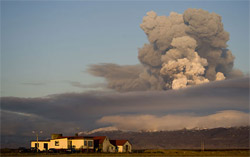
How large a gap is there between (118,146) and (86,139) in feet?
51.9

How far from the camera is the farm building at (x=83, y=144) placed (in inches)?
5600

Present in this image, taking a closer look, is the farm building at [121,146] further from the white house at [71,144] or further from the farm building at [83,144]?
the white house at [71,144]

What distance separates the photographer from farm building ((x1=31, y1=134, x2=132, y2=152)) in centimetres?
14225

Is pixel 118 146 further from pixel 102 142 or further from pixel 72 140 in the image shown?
pixel 72 140

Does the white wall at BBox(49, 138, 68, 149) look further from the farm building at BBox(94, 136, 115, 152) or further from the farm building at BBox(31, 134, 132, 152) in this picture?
the farm building at BBox(94, 136, 115, 152)

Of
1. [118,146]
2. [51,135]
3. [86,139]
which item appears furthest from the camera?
[51,135]

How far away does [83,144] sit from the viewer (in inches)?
5586

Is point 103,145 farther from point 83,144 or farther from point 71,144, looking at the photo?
point 71,144

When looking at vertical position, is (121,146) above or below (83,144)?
below

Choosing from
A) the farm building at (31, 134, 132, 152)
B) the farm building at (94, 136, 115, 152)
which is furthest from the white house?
the farm building at (94, 136, 115, 152)

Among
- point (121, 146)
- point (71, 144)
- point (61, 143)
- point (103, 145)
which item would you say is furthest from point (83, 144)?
point (121, 146)

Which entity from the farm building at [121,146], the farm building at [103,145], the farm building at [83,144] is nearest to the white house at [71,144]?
the farm building at [83,144]

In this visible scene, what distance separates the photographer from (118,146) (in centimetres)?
15362

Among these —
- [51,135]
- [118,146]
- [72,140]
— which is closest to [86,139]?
[72,140]
